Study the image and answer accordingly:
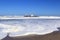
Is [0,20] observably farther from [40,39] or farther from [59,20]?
[40,39]

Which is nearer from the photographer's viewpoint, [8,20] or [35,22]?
[35,22]

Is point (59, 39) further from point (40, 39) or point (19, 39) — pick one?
point (19, 39)

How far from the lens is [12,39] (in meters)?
0.64

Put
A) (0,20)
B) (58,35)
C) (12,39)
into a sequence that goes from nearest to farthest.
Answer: (12,39)
(58,35)
(0,20)

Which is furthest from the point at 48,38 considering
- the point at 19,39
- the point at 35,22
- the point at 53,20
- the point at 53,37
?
the point at 53,20

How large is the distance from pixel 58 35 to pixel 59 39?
0.05 metres

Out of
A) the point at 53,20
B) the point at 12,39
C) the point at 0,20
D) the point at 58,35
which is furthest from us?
the point at 53,20

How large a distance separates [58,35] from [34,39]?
0.53ft

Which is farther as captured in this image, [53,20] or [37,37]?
[53,20]

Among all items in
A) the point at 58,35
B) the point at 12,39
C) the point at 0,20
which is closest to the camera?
the point at 12,39

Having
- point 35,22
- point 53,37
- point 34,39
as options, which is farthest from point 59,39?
point 35,22

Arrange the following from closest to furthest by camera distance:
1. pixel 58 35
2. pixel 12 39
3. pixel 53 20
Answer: pixel 12 39 → pixel 58 35 → pixel 53 20

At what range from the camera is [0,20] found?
1508 millimetres

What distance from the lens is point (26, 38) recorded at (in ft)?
2.19
